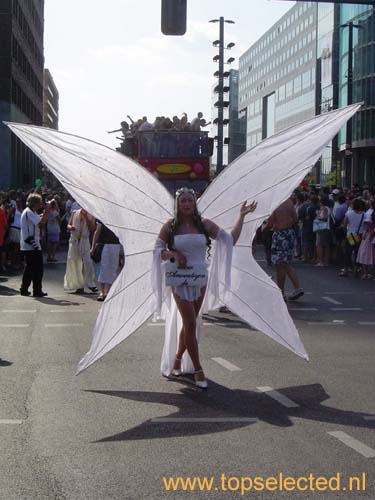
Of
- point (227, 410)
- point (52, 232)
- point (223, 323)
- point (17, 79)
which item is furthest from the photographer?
point (17, 79)

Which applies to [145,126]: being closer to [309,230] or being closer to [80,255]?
[309,230]

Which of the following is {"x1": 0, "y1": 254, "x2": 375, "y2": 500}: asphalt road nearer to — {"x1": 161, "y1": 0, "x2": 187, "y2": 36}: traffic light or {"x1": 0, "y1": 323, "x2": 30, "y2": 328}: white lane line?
{"x1": 0, "y1": 323, "x2": 30, "y2": 328}: white lane line

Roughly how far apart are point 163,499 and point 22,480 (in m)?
0.91

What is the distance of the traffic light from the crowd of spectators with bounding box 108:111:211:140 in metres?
13.7

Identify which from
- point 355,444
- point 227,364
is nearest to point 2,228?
point 227,364

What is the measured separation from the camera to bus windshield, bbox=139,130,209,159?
90.3ft

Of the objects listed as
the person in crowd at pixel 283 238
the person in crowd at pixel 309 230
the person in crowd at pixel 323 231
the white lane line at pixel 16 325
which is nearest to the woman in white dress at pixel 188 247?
the white lane line at pixel 16 325

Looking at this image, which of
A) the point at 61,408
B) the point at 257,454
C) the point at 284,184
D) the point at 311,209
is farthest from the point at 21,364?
the point at 311,209

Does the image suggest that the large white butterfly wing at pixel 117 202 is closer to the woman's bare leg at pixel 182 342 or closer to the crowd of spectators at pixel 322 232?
the woman's bare leg at pixel 182 342

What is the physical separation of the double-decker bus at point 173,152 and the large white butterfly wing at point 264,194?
61.5 feet

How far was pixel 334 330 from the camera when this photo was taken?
1215 centimetres

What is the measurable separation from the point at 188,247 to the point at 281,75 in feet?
360

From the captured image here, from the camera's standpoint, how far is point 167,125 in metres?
28.1

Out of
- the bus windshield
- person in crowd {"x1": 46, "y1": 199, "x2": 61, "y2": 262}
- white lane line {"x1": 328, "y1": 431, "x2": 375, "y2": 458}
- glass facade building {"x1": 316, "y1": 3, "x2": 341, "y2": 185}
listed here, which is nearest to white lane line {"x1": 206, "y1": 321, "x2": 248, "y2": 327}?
white lane line {"x1": 328, "y1": 431, "x2": 375, "y2": 458}
